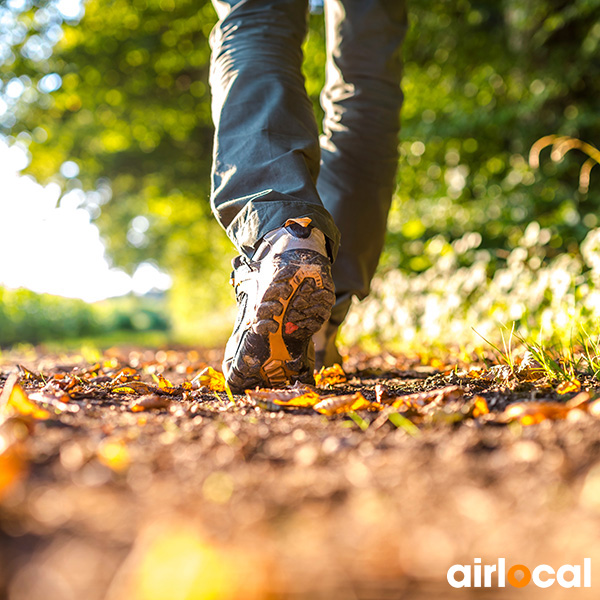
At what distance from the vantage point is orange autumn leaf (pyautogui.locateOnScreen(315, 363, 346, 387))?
1.83 meters

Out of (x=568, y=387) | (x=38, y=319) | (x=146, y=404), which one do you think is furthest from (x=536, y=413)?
(x=38, y=319)

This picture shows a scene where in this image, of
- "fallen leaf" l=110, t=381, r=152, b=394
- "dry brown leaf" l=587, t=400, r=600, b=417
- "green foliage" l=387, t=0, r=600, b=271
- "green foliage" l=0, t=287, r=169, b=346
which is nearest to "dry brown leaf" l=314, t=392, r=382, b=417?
"dry brown leaf" l=587, t=400, r=600, b=417

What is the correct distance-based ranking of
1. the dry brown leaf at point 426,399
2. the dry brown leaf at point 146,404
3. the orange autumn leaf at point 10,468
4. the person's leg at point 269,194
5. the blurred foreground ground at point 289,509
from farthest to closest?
1. the person's leg at point 269,194
2. the dry brown leaf at point 146,404
3. the dry brown leaf at point 426,399
4. the orange autumn leaf at point 10,468
5. the blurred foreground ground at point 289,509

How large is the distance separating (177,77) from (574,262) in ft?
22.7

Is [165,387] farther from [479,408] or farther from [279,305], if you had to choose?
[479,408]

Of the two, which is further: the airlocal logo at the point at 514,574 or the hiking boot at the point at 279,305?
the hiking boot at the point at 279,305

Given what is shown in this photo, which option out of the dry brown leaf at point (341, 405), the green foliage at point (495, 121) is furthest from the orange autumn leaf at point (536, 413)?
the green foliage at point (495, 121)

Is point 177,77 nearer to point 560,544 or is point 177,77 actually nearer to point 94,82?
point 94,82

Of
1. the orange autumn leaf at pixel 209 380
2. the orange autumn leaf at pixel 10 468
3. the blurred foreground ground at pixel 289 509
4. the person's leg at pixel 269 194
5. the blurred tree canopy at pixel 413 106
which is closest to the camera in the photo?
the blurred foreground ground at pixel 289 509

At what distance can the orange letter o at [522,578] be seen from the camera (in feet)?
1.75

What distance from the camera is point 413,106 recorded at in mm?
6746

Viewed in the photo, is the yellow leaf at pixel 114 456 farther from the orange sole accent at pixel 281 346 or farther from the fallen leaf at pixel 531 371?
the fallen leaf at pixel 531 371

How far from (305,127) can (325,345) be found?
2.63 ft

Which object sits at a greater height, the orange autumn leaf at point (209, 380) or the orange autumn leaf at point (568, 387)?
the orange autumn leaf at point (568, 387)
